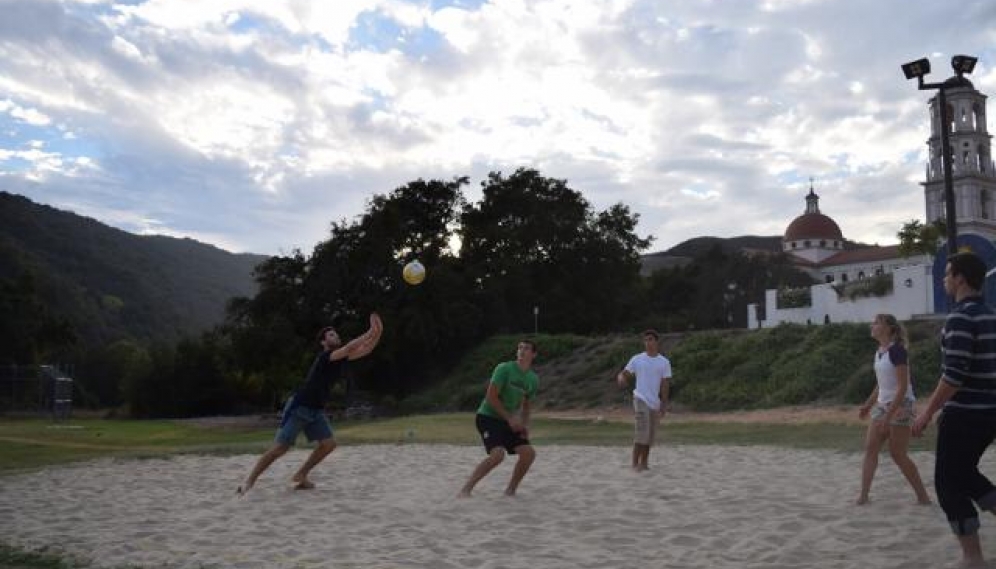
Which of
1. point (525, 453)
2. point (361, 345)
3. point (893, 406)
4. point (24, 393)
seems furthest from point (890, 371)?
point (24, 393)

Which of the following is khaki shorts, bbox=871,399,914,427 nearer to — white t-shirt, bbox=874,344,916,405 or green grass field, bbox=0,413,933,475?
white t-shirt, bbox=874,344,916,405

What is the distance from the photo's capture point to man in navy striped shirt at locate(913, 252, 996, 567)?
5.25 metres

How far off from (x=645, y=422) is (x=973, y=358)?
638 cm

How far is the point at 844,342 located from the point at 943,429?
81.4ft

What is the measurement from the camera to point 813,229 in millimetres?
104938

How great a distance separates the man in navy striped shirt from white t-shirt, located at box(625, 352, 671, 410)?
20.1ft

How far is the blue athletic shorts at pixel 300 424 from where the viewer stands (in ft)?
31.6

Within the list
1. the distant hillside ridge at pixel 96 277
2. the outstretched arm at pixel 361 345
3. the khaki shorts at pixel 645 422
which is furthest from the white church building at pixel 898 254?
the distant hillside ridge at pixel 96 277

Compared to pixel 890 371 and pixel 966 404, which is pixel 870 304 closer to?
pixel 890 371

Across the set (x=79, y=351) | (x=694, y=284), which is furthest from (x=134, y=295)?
(x=694, y=284)

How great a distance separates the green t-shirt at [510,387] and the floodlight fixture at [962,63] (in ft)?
34.3

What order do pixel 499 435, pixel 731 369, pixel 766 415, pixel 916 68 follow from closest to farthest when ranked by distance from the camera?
1. pixel 499 435
2. pixel 916 68
3. pixel 766 415
4. pixel 731 369

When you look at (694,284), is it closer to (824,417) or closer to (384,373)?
(384,373)

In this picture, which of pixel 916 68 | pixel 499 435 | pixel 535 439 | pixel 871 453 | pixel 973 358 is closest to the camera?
pixel 973 358
